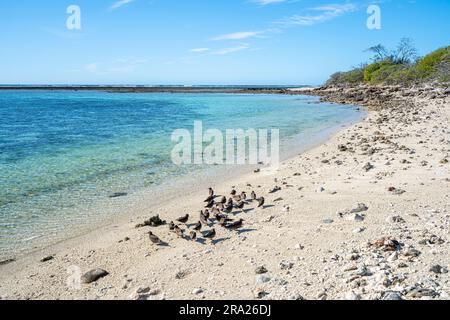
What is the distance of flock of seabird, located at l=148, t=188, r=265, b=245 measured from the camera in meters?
7.53

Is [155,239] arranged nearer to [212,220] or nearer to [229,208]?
[212,220]

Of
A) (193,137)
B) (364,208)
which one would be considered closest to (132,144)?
(193,137)

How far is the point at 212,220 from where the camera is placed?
854 centimetres

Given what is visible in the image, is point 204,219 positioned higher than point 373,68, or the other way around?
point 373,68

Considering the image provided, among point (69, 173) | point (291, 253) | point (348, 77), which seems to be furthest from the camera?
point (348, 77)

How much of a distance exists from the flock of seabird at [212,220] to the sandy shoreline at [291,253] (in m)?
0.19

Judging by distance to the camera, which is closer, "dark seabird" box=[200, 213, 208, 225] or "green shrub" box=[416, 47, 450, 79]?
"dark seabird" box=[200, 213, 208, 225]

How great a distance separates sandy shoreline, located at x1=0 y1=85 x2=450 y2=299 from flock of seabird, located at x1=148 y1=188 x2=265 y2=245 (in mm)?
192

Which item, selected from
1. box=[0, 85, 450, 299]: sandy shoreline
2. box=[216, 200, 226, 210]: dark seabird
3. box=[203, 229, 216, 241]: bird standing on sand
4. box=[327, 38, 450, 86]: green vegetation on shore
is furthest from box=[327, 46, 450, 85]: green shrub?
box=[203, 229, 216, 241]: bird standing on sand

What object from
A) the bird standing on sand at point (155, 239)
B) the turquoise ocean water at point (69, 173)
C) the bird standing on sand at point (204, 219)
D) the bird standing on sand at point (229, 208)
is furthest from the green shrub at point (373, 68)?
the bird standing on sand at point (155, 239)

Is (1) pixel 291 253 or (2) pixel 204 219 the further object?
(2) pixel 204 219

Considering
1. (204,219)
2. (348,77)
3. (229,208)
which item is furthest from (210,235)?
(348,77)

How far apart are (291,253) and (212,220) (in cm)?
270

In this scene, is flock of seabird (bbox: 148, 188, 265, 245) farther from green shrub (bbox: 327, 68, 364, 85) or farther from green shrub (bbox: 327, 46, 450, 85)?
green shrub (bbox: 327, 68, 364, 85)
